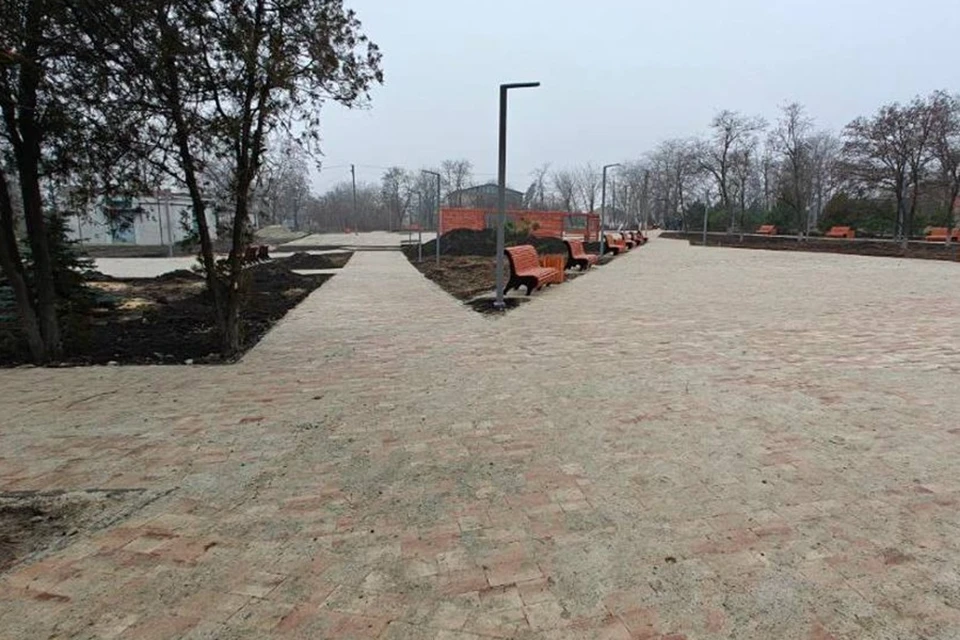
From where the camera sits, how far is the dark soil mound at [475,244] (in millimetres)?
27031

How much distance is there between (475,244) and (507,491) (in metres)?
25.0

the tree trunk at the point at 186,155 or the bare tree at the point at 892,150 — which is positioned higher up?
the bare tree at the point at 892,150

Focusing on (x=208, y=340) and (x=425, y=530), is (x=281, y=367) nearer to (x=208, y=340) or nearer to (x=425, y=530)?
(x=208, y=340)

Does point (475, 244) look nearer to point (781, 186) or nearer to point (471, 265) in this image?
point (471, 265)

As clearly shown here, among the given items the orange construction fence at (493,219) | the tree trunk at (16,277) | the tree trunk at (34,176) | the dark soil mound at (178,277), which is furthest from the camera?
the orange construction fence at (493,219)

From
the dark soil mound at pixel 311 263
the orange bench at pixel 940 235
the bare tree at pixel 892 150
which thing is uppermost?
the bare tree at pixel 892 150

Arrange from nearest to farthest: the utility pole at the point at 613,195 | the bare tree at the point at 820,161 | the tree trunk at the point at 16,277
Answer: the tree trunk at the point at 16,277 → the bare tree at the point at 820,161 → the utility pole at the point at 613,195

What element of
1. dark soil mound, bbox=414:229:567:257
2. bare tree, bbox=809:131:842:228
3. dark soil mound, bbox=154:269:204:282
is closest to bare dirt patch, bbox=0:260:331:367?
dark soil mound, bbox=154:269:204:282

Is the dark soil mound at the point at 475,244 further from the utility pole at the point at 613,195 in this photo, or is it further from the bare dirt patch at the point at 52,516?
the utility pole at the point at 613,195

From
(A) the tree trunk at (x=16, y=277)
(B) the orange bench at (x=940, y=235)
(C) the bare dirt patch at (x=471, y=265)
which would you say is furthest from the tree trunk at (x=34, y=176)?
(B) the orange bench at (x=940, y=235)

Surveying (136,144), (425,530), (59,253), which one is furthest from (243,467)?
(59,253)

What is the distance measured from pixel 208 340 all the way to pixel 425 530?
225 inches

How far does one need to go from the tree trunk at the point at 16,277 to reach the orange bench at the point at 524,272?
6945 mm

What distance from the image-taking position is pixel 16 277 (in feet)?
19.6
